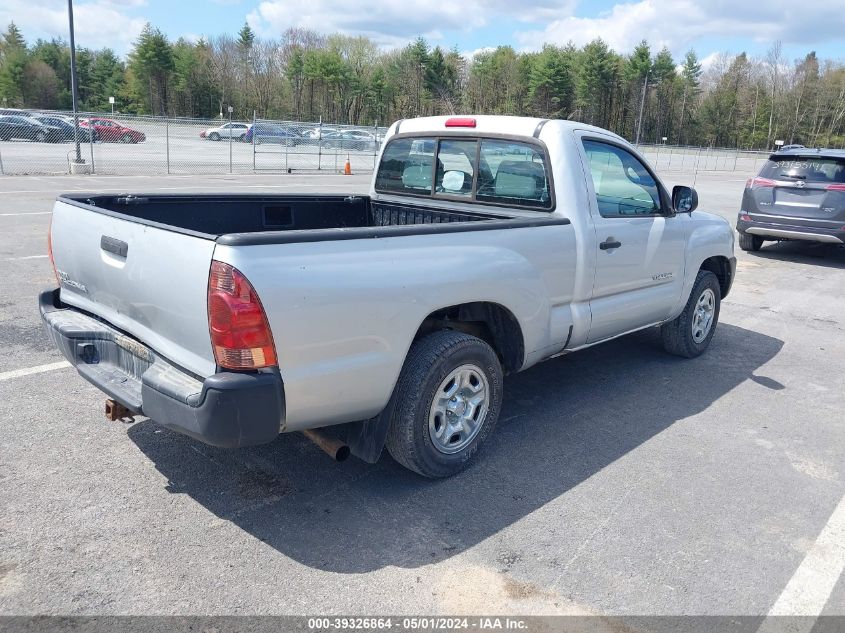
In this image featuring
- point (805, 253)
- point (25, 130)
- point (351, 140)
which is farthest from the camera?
point (351, 140)

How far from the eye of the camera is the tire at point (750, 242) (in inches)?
487

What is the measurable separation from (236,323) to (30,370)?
304 centimetres

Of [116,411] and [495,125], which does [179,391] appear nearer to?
[116,411]

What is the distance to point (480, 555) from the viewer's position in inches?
121

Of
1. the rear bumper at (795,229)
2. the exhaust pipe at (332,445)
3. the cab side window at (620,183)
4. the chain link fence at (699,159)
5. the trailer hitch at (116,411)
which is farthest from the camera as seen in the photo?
the chain link fence at (699,159)

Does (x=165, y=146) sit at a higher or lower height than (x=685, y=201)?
higher

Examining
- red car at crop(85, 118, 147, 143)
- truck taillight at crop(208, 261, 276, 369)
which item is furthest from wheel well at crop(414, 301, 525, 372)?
red car at crop(85, 118, 147, 143)

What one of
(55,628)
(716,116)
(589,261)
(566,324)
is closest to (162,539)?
(55,628)

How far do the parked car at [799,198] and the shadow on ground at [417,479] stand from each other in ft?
22.8

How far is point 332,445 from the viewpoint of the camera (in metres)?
3.33

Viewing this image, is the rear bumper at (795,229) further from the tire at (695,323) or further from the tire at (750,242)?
the tire at (695,323)

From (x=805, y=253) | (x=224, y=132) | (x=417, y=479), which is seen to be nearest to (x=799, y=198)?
(x=805, y=253)

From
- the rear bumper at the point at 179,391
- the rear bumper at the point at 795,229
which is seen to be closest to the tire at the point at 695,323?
the rear bumper at the point at 179,391

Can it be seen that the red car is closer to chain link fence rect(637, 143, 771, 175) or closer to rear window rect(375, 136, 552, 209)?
rear window rect(375, 136, 552, 209)
